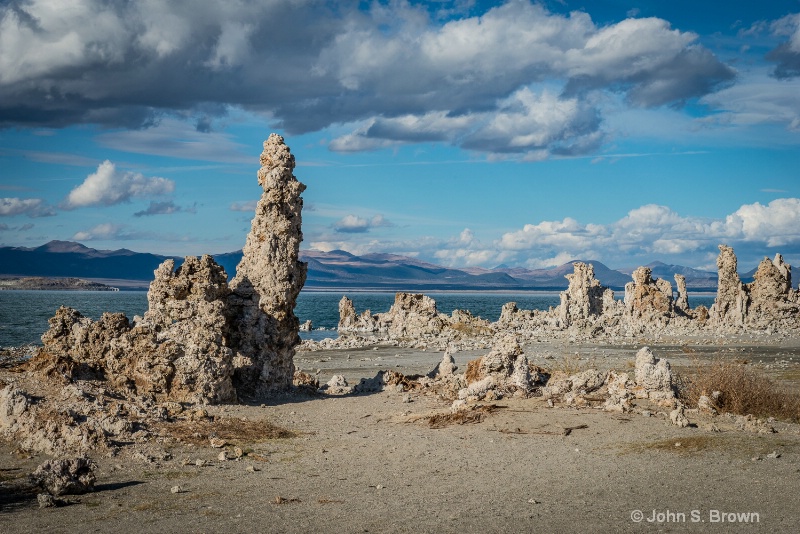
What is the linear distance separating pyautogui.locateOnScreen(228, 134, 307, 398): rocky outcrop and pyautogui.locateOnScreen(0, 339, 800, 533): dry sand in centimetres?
198

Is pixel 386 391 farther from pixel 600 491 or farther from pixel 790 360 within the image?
pixel 790 360

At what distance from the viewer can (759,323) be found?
43750 millimetres

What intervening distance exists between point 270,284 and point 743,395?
31.9 feet

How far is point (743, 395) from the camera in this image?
14000mm

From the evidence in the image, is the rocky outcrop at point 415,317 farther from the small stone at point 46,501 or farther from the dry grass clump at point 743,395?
the small stone at point 46,501

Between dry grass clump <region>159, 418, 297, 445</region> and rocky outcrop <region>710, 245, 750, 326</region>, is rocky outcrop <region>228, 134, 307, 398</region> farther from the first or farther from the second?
rocky outcrop <region>710, 245, 750, 326</region>

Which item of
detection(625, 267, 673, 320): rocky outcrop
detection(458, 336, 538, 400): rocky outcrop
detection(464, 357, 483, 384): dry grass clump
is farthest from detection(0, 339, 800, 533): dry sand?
detection(625, 267, 673, 320): rocky outcrop

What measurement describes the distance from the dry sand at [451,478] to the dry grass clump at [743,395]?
40.8 inches

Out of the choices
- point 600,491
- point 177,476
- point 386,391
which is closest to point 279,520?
point 177,476

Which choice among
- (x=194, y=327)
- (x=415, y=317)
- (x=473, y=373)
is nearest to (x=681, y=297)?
(x=415, y=317)

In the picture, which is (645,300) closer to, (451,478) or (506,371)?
(506,371)

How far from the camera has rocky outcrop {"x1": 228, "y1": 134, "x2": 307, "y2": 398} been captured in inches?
639

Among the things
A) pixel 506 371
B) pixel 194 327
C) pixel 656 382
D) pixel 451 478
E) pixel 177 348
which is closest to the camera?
pixel 451 478

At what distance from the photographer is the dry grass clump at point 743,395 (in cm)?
1388
